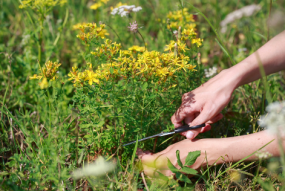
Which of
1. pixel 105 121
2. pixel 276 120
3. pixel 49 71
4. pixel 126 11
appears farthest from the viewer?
pixel 105 121

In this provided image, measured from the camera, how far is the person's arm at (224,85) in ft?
5.36

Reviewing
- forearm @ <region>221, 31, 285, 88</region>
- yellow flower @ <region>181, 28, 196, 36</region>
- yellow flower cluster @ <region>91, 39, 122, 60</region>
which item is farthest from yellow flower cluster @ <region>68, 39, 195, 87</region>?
forearm @ <region>221, 31, 285, 88</region>

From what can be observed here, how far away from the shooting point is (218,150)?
1.63 m

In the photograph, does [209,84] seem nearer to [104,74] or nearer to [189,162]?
[189,162]

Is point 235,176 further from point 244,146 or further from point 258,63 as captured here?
point 258,63

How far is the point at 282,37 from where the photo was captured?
169 cm

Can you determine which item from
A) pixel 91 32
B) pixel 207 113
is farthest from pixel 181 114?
pixel 91 32

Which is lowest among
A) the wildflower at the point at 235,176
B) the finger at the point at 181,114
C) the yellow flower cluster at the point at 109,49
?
the wildflower at the point at 235,176

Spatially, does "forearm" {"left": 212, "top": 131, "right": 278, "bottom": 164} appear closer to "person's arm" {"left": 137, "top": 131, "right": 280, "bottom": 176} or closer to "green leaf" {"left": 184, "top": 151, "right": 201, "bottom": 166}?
"person's arm" {"left": 137, "top": 131, "right": 280, "bottom": 176}

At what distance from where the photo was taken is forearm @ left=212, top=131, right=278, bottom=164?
1.54m

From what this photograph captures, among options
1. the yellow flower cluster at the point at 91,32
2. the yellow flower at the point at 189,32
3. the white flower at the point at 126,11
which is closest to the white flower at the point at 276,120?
the yellow flower at the point at 189,32

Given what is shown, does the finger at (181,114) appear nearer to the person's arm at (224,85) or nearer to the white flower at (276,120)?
the person's arm at (224,85)

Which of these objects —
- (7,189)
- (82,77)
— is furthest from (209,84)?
(7,189)

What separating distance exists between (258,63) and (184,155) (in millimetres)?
817
